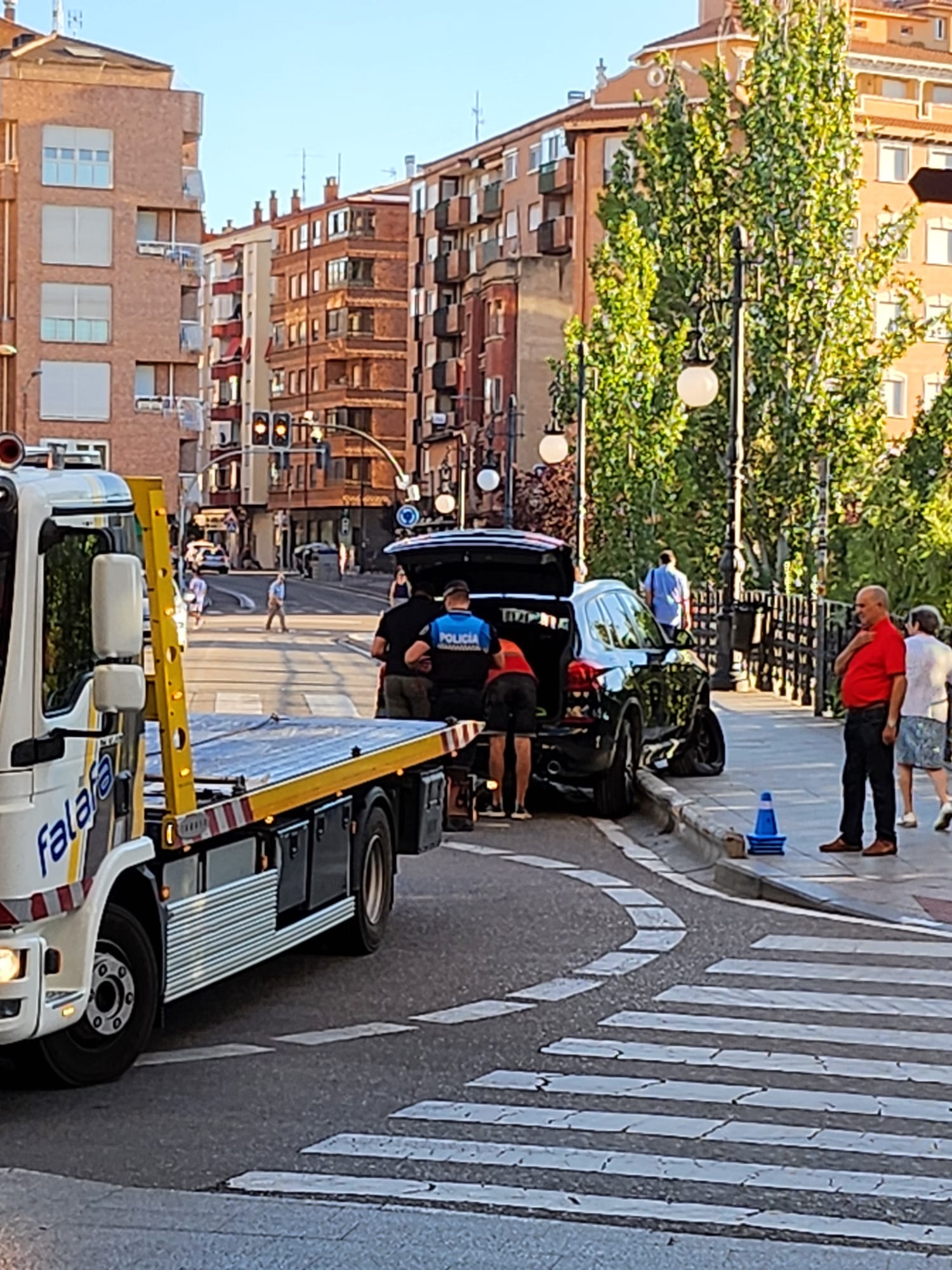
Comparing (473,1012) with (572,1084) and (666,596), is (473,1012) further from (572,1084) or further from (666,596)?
(666,596)

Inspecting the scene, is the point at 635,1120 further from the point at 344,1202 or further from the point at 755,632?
the point at 755,632

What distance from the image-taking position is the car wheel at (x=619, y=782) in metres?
17.5

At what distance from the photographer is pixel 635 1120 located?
7801 millimetres

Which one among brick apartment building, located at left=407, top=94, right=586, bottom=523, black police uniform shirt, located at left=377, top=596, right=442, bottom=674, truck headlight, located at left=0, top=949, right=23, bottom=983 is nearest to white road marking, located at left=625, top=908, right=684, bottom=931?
black police uniform shirt, located at left=377, top=596, right=442, bottom=674

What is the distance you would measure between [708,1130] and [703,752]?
1233 centimetres

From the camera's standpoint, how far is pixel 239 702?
92.3 ft

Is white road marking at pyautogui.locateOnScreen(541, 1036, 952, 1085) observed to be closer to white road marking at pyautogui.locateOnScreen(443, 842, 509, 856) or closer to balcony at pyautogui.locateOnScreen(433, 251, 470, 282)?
white road marking at pyautogui.locateOnScreen(443, 842, 509, 856)

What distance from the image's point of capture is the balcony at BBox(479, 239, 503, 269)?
106875mm

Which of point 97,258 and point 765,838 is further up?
point 97,258

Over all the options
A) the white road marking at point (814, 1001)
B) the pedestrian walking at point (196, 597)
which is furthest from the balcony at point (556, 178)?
the white road marking at point (814, 1001)

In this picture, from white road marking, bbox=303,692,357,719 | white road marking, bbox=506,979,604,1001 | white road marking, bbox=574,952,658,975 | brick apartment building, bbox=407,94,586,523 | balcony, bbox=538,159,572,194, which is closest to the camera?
white road marking, bbox=506,979,604,1001

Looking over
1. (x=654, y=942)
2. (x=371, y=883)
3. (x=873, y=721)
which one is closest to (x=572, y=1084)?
(x=371, y=883)

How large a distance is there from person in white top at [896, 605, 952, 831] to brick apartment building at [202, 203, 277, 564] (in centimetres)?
12913

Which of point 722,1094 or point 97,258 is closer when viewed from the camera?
point 722,1094
